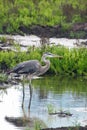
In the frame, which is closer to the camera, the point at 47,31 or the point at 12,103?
the point at 12,103

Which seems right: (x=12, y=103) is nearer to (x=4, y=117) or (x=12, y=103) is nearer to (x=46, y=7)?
(x=4, y=117)

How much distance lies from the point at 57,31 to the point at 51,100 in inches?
403

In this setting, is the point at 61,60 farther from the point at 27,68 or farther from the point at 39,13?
the point at 39,13

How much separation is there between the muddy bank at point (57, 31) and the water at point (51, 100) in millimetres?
6289

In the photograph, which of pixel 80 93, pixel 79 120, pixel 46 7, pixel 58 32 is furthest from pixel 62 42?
pixel 79 120

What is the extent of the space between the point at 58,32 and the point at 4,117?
12.1 metres

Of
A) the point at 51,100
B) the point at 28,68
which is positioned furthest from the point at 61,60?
the point at 51,100

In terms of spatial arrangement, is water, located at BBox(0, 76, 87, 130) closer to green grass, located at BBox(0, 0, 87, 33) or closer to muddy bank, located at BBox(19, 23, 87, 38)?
muddy bank, located at BBox(19, 23, 87, 38)

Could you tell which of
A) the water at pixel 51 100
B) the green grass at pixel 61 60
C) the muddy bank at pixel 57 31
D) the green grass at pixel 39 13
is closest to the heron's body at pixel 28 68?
the water at pixel 51 100

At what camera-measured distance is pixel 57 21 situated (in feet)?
86.5

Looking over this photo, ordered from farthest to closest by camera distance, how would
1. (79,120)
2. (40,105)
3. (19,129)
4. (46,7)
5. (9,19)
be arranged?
(46,7), (9,19), (40,105), (79,120), (19,129)

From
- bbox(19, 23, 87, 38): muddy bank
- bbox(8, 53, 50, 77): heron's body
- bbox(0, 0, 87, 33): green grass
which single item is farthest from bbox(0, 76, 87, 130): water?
bbox(0, 0, 87, 33): green grass

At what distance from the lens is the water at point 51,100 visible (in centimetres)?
1351

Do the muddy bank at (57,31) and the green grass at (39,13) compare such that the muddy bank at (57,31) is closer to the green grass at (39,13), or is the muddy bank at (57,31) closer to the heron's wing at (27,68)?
the green grass at (39,13)
